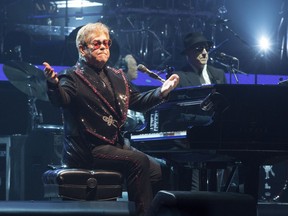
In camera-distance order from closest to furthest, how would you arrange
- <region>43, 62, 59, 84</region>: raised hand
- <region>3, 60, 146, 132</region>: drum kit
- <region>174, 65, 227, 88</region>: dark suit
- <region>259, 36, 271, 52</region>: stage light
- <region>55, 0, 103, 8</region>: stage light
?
<region>43, 62, 59, 84</region>: raised hand → <region>174, 65, 227, 88</region>: dark suit → <region>3, 60, 146, 132</region>: drum kit → <region>259, 36, 271, 52</region>: stage light → <region>55, 0, 103, 8</region>: stage light

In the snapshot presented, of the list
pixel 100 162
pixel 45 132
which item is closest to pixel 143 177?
pixel 100 162

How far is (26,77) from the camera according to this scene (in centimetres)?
871

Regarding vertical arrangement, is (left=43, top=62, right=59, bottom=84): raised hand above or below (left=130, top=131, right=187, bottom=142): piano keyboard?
above

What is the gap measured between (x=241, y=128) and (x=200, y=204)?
4.61 ft

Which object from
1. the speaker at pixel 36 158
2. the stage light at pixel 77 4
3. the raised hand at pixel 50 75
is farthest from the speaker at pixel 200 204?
the stage light at pixel 77 4

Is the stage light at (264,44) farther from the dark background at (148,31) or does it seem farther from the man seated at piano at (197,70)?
the man seated at piano at (197,70)

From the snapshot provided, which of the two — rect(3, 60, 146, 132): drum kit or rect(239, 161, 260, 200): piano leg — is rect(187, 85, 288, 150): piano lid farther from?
rect(3, 60, 146, 132): drum kit

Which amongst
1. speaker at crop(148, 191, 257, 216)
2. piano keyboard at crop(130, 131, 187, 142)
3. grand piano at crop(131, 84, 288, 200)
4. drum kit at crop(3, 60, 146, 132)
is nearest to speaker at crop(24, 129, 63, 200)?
drum kit at crop(3, 60, 146, 132)

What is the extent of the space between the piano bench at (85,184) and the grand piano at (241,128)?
54 cm

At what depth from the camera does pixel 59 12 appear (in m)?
13.4

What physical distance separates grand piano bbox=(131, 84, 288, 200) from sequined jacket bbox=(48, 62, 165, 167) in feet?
1.57

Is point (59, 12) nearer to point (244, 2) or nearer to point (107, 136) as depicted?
point (244, 2)

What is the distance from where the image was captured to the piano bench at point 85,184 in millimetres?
5703

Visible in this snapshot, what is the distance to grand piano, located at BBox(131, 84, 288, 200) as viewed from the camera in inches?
220
